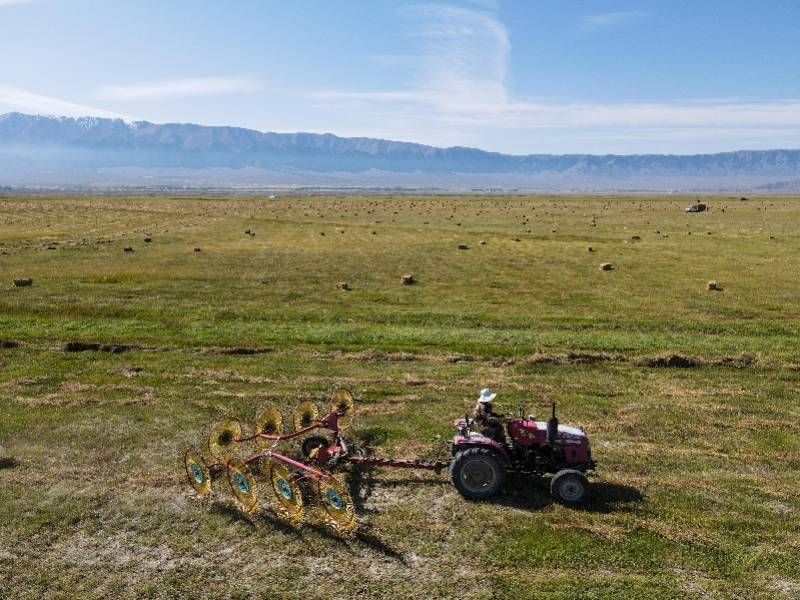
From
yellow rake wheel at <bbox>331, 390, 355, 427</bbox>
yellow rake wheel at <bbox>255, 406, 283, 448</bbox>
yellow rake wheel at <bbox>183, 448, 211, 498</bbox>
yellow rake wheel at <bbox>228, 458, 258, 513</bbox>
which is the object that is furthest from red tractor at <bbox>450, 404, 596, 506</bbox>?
yellow rake wheel at <bbox>183, 448, 211, 498</bbox>

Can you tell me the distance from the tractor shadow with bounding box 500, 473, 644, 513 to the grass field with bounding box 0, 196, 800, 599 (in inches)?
2.5

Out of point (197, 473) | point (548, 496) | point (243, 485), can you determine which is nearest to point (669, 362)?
point (548, 496)

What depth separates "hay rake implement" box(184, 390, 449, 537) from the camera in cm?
1219

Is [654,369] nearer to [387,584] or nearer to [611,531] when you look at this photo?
[611,531]

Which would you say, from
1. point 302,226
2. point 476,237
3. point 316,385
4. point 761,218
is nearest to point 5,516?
point 316,385

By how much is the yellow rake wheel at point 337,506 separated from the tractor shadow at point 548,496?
3.30 m

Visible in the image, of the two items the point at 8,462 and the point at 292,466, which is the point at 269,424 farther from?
the point at 8,462

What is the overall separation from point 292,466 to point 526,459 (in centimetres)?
550

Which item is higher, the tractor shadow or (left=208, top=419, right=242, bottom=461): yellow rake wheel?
(left=208, top=419, right=242, bottom=461): yellow rake wheel

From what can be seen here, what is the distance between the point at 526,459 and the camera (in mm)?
13750

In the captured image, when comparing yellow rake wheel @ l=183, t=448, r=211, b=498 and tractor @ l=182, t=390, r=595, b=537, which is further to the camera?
yellow rake wheel @ l=183, t=448, r=211, b=498

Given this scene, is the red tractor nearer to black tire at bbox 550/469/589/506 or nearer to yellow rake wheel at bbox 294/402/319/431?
black tire at bbox 550/469/589/506

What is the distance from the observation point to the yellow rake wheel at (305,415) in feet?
53.9

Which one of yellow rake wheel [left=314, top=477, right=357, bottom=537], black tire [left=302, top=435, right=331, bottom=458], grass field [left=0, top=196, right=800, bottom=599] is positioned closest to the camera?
Result: grass field [left=0, top=196, right=800, bottom=599]
